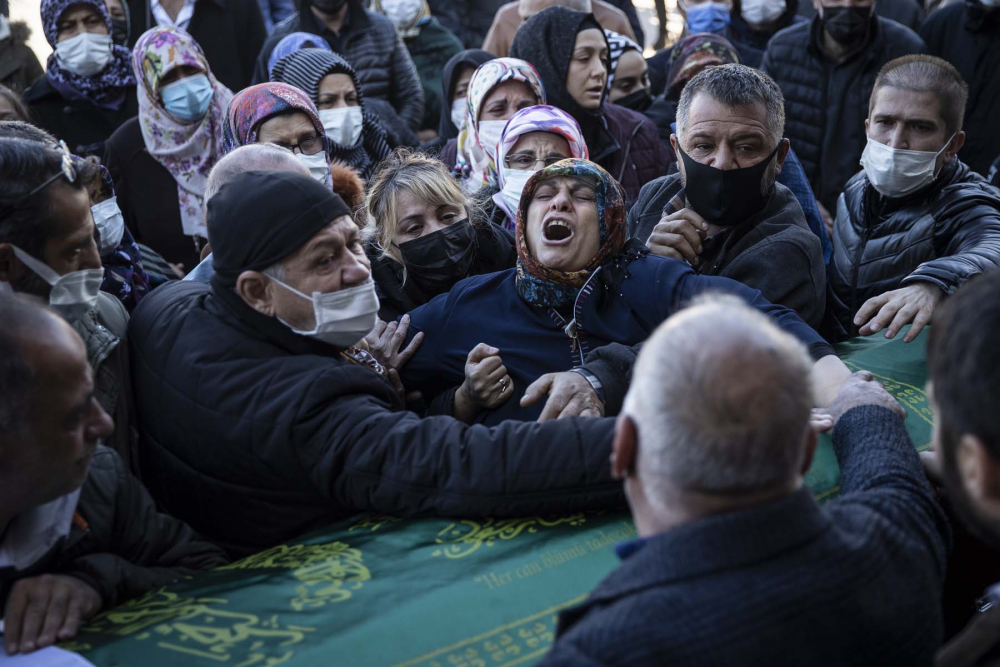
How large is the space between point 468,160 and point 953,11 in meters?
3.77

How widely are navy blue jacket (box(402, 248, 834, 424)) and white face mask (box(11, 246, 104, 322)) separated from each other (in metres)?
1.16

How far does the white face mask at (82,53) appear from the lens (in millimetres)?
6016

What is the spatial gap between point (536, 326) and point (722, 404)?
1875 mm

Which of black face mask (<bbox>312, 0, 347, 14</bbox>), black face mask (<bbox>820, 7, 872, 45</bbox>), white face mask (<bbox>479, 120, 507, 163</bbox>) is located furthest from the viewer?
black face mask (<bbox>312, 0, 347, 14</bbox>)

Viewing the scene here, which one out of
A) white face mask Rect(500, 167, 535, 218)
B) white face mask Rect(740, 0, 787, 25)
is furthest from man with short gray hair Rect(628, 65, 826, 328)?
white face mask Rect(740, 0, 787, 25)

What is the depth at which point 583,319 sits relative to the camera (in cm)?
339

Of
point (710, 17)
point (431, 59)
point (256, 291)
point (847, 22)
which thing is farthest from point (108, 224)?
point (710, 17)

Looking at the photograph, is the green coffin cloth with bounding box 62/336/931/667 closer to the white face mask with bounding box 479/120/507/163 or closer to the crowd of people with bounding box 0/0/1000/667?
the crowd of people with bounding box 0/0/1000/667

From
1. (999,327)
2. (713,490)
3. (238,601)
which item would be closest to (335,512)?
(238,601)

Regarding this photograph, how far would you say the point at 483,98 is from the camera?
5.45 metres

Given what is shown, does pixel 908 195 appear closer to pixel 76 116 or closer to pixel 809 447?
pixel 809 447

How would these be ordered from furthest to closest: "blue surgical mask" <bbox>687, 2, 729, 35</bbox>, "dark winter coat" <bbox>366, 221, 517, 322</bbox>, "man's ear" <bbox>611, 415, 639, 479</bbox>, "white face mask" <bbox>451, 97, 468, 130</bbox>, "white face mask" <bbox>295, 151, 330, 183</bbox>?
"blue surgical mask" <bbox>687, 2, 729, 35</bbox>, "white face mask" <bbox>451, 97, 468, 130</bbox>, "white face mask" <bbox>295, 151, 330, 183</bbox>, "dark winter coat" <bbox>366, 221, 517, 322</bbox>, "man's ear" <bbox>611, 415, 639, 479</bbox>

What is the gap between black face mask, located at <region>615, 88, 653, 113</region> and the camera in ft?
22.1

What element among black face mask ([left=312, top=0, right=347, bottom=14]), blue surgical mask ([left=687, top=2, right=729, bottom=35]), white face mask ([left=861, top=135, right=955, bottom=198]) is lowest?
white face mask ([left=861, top=135, right=955, bottom=198])
